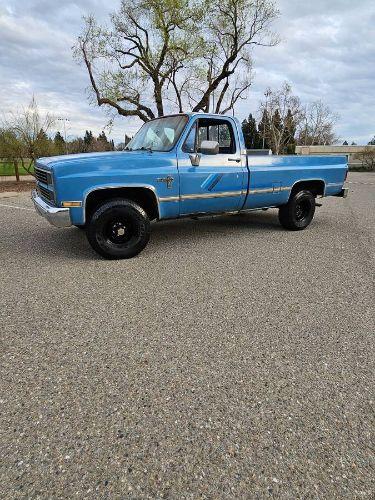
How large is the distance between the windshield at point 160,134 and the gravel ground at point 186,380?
80.0 inches

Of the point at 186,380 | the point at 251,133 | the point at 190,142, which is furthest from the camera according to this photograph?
the point at 251,133

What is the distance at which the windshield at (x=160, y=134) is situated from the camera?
517 centimetres

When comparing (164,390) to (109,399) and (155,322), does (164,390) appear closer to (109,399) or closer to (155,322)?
(109,399)

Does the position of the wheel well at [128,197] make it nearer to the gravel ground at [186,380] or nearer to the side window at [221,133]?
the gravel ground at [186,380]

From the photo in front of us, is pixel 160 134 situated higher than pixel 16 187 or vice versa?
pixel 160 134

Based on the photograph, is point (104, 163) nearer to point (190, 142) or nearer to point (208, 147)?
point (190, 142)

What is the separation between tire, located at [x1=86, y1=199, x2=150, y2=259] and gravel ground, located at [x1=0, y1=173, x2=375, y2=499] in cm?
40

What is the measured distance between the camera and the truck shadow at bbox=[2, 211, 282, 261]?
5113 mm

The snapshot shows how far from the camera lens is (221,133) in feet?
18.9

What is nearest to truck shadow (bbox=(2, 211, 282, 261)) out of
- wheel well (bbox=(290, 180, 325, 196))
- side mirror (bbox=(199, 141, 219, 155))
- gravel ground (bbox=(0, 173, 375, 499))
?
gravel ground (bbox=(0, 173, 375, 499))

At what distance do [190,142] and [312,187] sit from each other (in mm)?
3180

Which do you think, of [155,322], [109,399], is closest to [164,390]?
[109,399]

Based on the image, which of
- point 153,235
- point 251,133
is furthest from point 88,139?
point 153,235

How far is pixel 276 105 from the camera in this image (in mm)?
56562
